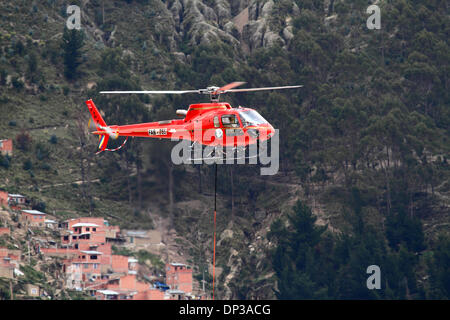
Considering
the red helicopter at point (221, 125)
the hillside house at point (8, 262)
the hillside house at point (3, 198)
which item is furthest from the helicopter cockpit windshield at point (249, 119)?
the hillside house at point (3, 198)

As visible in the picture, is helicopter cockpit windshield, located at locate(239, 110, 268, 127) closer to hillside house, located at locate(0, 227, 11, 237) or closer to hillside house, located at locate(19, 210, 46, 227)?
hillside house, located at locate(19, 210, 46, 227)

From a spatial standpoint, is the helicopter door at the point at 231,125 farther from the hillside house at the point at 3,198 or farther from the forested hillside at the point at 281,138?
the hillside house at the point at 3,198

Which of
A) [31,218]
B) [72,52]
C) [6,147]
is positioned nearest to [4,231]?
[31,218]

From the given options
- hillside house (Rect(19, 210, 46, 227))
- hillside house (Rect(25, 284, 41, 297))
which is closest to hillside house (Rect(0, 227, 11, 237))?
hillside house (Rect(19, 210, 46, 227))

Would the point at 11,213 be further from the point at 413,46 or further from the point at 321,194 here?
the point at 413,46
